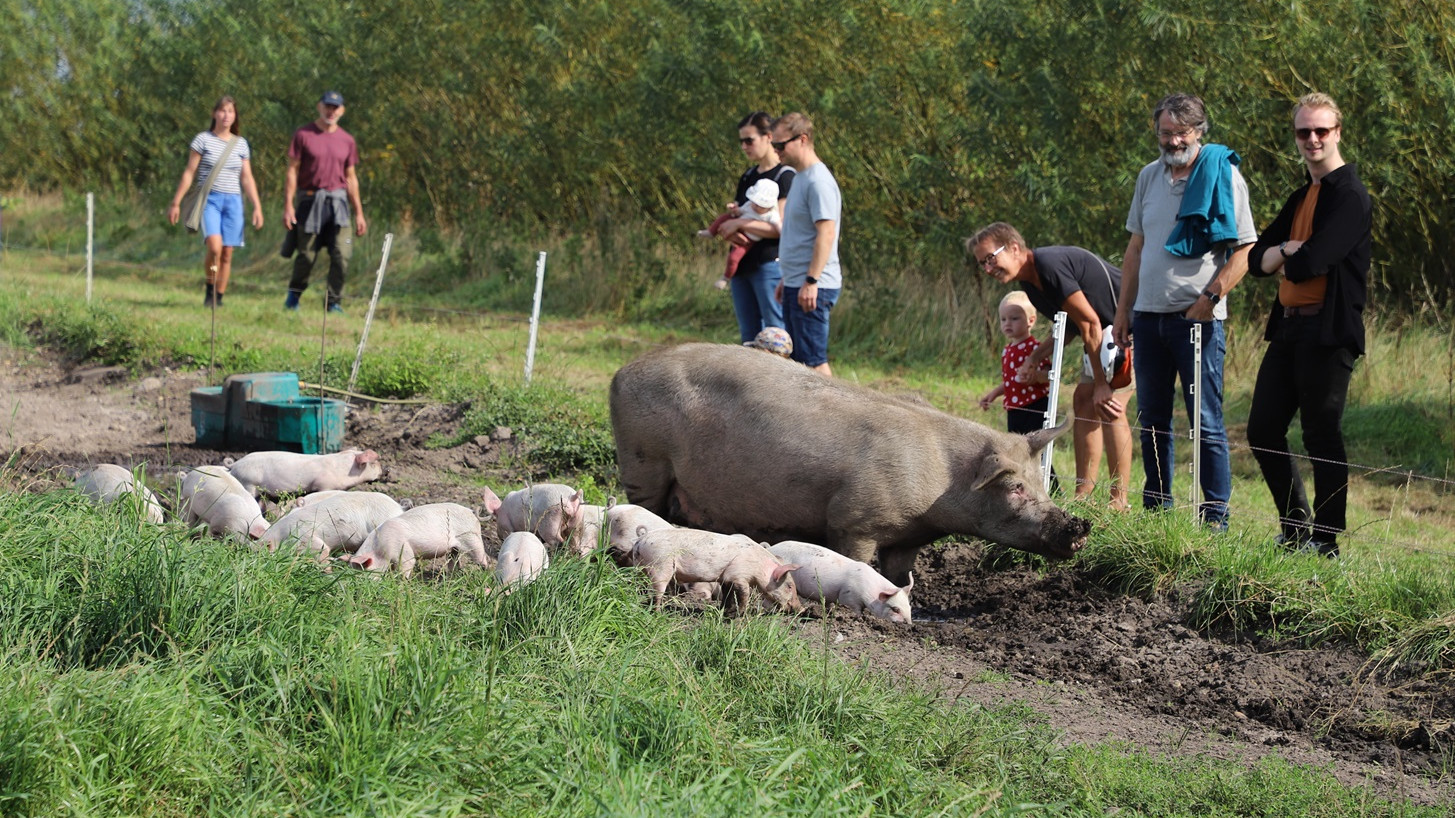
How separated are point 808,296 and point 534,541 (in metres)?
3.03

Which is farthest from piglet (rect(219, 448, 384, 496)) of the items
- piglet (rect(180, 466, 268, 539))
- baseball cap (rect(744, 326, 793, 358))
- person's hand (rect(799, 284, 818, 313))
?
person's hand (rect(799, 284, 818, 313))

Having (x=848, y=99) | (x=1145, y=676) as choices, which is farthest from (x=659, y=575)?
(x=848, y=99)

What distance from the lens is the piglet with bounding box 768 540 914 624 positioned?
5.85 m

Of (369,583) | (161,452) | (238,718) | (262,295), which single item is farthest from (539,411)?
(262,295)

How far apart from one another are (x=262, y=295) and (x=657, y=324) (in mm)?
4766

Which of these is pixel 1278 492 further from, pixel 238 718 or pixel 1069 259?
pixel 238 718

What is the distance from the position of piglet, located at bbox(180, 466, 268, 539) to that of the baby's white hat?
3619 millimetres

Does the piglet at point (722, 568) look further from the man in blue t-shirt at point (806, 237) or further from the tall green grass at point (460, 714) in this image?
the man in blue t-shirt at point (806, 237)

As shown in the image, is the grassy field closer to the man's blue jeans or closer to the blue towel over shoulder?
the man's blue jeans

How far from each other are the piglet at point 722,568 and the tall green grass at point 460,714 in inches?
24.1

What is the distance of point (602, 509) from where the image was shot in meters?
6.29

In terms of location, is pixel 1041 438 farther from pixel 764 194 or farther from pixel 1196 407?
pixel 764 194

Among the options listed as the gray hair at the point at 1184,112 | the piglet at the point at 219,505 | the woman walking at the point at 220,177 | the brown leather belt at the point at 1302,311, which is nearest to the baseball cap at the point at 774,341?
the gray hair at the point at 1184,112

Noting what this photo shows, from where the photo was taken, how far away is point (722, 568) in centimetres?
580
